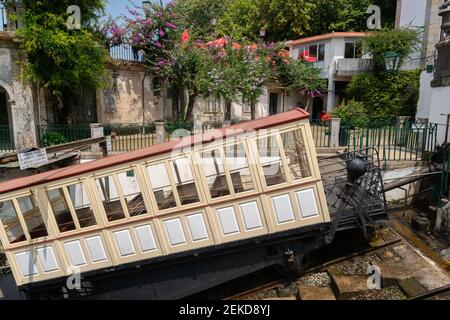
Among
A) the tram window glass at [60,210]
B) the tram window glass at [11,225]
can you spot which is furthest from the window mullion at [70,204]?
the tram window glass at [11,225]

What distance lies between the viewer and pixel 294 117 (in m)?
6.81

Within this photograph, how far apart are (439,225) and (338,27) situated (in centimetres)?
2466

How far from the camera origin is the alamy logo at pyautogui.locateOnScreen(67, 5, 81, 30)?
1393 cm

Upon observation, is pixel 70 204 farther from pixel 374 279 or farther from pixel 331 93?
pixel 331 93

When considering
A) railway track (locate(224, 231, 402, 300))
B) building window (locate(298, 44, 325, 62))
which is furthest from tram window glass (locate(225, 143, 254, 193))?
building window (locate(298, 44, 325, 62))

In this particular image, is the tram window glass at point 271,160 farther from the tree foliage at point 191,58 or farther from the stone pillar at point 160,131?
the tree foliage at point 191,58

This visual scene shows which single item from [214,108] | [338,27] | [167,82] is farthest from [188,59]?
[338,27]

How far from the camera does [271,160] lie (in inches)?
295

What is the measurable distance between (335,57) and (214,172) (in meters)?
21.2

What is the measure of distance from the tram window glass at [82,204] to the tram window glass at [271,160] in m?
3.83

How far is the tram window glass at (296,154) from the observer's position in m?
7.06

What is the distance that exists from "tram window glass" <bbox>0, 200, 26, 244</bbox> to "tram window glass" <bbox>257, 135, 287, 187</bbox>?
18.1ft

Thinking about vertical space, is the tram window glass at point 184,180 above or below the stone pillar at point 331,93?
below
